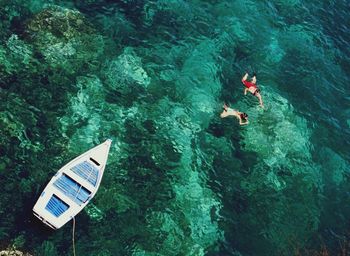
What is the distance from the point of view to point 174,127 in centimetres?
3156

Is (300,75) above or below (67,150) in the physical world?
above

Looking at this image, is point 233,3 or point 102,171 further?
point 233,3

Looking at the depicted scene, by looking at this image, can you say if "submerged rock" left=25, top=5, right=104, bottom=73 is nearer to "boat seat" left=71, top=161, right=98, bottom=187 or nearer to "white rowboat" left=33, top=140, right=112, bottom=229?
"white rowboat" left=33, top=140, right=112, bottom=229

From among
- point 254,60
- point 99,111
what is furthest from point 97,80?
point 254,60

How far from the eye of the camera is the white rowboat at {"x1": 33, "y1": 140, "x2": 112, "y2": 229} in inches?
958

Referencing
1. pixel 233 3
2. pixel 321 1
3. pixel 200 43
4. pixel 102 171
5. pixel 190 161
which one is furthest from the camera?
pixel 321 1

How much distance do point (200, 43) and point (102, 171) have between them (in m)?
15.2

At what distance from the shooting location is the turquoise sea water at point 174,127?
26.8 metres

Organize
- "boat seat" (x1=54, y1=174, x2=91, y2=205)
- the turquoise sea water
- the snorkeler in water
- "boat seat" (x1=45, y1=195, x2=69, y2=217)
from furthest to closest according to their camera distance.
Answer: the snorkeler in water → the turquoise sea water → "boat seat" (x1=54, y1=174, x2=91, y2=205) → "boat seat" (x1=45, y1=195, x2=69, y2=217)

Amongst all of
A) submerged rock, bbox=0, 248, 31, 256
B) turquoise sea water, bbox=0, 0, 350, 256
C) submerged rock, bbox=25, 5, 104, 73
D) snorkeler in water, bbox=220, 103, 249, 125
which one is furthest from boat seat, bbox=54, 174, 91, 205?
snorkeler in water, bbox=220, 103, 249, 125

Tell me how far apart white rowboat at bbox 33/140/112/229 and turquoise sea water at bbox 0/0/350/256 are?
842mm

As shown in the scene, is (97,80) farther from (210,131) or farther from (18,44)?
(210,131)

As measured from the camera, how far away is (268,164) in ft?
106

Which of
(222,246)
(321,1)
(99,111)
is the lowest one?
(222,246)
